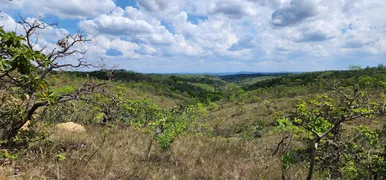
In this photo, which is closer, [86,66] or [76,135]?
[86,66]

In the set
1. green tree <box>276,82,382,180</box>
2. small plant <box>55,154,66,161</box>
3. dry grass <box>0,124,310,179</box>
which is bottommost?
dry grass <box>0,124,310,179</box>

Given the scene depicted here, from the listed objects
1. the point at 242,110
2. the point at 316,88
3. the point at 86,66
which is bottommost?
the point at 242,110

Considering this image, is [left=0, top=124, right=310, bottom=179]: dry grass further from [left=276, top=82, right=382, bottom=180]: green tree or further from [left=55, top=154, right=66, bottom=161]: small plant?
[left=276, top=82, right=382, bottom=180]: green tree

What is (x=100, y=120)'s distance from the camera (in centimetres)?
835

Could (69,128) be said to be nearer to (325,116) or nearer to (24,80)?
(24,80)

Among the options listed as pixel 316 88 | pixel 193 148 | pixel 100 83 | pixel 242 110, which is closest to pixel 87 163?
pixel 100 83

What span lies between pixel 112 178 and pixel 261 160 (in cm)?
266

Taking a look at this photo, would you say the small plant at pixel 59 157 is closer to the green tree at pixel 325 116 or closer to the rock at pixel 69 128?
the rock at pixel 69 128

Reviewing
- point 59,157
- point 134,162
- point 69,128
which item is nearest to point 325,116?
point 134,162

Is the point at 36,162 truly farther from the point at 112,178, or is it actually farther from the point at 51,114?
the point at 51,114

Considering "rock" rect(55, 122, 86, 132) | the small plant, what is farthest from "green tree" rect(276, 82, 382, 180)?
"rock" rect(55, 122, 86, 132)

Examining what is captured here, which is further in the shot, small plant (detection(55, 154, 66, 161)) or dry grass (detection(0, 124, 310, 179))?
small plant (detection(55, 154, 66, 161))

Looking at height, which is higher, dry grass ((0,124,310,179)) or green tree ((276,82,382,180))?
green tree ((276,82,382,180))

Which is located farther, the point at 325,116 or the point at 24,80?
the point at 325,116
